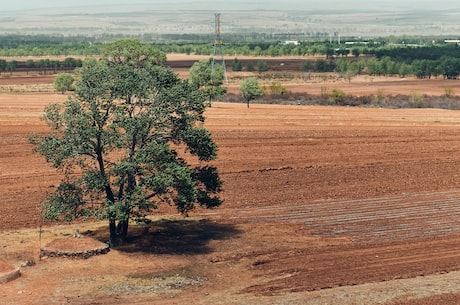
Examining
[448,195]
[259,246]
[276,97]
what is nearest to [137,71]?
[259,246]

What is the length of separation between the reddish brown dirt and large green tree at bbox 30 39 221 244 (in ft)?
7.70

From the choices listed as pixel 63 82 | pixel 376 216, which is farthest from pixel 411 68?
pixel 376 216

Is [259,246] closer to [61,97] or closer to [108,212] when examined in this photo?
[108,212]

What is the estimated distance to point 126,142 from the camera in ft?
127

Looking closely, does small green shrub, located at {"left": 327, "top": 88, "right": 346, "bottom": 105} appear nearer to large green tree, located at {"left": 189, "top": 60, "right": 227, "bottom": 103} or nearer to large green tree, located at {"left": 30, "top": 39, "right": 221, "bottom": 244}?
large green tree, located at {"left": 189, "top": 60, "right": 227, "bottom": 103}

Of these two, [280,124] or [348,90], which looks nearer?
[280,124]

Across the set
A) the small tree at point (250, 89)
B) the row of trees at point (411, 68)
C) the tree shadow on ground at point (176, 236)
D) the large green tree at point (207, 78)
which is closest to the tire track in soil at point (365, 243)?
the tree shadow on ground at point (176, 236)

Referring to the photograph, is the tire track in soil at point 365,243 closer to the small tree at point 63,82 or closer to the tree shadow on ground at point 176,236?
the tree shadow on ground at point 176,236

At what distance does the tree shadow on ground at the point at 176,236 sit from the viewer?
39.2 meters

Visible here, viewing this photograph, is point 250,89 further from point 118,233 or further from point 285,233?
point 118,233

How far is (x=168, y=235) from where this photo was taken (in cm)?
4169

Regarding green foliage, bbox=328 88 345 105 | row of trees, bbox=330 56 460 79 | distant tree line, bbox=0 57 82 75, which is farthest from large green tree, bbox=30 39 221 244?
distant tree line, bbox=0 57 82 75

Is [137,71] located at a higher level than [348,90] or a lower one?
higher

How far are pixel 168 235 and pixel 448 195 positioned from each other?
18.5 m
